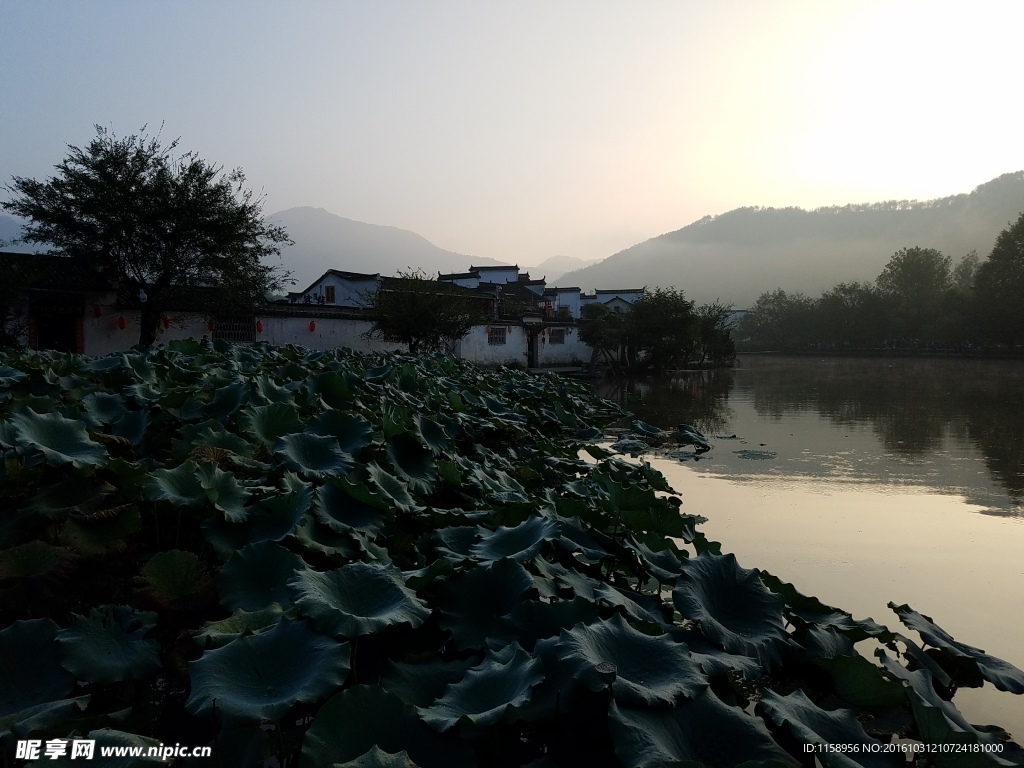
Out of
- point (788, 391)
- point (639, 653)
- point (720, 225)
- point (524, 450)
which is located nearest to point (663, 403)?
point (788, 391)

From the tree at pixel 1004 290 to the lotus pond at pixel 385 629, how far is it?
3833cm

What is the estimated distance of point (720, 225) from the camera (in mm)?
193375

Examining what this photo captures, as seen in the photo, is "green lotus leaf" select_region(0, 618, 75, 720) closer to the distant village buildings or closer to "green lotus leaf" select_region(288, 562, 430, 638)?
"green lotus leaf" select_region(288, 562, 430, 638)

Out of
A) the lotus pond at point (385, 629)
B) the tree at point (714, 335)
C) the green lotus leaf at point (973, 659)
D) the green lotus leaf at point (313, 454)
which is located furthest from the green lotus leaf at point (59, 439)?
the tree at point (714, 335)

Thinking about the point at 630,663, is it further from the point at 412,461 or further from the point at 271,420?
the point at 271,420

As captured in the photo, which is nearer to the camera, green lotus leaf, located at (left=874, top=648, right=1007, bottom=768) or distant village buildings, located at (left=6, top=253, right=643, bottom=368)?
green lotus leaf, located at (left=874, top=648, right=1007, bottom=768)

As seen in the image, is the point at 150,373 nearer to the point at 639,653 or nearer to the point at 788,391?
the point at 639,653

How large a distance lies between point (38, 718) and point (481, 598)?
957mm

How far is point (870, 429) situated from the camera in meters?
9.42

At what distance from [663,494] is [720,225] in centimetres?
20334

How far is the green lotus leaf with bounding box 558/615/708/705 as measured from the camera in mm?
1261

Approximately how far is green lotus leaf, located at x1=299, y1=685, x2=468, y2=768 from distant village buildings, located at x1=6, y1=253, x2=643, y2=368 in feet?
56.1

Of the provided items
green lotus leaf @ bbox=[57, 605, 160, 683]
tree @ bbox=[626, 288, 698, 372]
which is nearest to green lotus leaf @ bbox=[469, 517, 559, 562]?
green lotus leaf @ bbox=[57, 605, 160, 683]

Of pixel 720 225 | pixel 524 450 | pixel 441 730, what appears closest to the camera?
pixel 441 730
